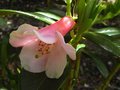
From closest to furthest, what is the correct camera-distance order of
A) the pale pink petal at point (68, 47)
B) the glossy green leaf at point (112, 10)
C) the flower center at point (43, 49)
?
the pale pink petal at point (68, 47), the flower center at point (43, 49), the glossy green leaf at point (112, 10)

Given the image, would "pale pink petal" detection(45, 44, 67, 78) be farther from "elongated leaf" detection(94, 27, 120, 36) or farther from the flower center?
"elongated leaf" detection(94, 27, 120, 36)

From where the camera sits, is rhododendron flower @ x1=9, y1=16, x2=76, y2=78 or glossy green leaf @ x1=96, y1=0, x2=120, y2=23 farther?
glossy green leaf @ x1=96, y1=0, x2=120, y2=23

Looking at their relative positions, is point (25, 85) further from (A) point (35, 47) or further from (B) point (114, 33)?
(B) point (114, 33)

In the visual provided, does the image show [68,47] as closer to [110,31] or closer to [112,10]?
[112,10]

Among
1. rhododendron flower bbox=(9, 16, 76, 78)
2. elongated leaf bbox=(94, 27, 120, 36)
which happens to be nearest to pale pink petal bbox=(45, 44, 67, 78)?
rhododendron flower bbox=(9, 16, 76, 78)

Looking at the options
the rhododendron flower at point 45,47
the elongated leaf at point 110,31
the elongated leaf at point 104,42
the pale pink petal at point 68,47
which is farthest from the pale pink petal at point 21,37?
the elongated leaf at point 110,31

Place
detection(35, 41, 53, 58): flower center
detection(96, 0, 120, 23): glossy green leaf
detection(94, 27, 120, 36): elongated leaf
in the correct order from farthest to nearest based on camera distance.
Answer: detection(94, 27, 120, 36): elongated leaf, detection(96, 0, 120, 23): glossy green leaf, detection(35, 41, 53, 58): flower center

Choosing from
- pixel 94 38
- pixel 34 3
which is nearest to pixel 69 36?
pixel 94 38

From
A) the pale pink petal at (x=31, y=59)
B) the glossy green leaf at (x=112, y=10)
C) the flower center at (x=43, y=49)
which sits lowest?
the pale pink petal at (x=31, y=59)

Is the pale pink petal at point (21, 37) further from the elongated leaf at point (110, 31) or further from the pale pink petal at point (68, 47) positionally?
the elongated leaf at point (110, 31)
